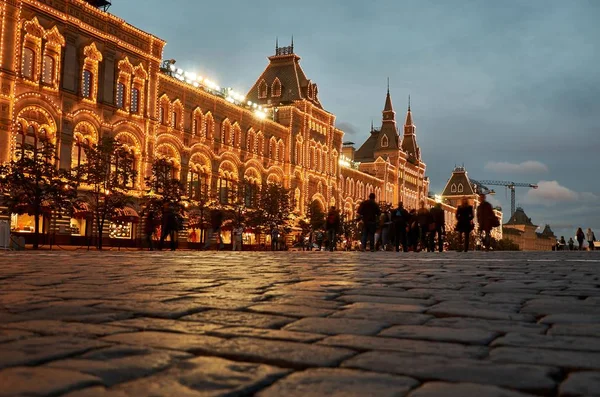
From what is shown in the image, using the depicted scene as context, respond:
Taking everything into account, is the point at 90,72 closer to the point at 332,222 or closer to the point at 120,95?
the point at 120,95

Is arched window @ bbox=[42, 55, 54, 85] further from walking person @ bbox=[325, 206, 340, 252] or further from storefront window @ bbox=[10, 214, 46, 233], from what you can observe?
walking person @ bbox=[325, 206, 340, 252]

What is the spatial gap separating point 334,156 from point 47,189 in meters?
41.0

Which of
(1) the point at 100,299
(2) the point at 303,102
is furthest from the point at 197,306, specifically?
(2) the point at 303,102

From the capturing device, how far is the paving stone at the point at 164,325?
9.90 ft

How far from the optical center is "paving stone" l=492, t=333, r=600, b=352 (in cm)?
272

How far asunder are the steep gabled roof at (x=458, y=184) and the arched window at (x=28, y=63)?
115857 mm

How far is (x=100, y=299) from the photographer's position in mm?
4172

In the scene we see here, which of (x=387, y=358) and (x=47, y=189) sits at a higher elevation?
(x=47, y=189)

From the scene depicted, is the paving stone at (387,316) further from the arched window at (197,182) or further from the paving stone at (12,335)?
the arched window at (197,182)

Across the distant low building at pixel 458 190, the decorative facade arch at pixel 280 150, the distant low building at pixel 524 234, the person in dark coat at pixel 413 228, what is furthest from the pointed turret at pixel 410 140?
the person in dark coat at pixel 413 228

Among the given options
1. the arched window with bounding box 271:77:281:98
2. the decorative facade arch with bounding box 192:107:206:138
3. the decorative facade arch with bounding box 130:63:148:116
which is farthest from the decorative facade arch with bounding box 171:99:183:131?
the arched window with bounding box 271:77:281:98

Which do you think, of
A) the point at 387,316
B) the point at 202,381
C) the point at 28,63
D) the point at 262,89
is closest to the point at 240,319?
the point at 387,316

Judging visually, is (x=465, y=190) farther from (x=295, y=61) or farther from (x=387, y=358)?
(x=387, y=358)

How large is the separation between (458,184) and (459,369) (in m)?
142
